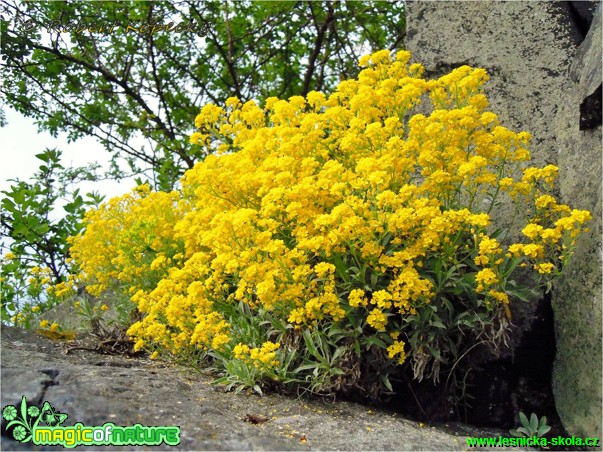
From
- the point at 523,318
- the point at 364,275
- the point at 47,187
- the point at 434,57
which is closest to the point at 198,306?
the point at 364,275

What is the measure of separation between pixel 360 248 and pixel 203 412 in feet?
3.70

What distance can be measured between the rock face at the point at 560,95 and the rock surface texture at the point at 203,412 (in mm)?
625

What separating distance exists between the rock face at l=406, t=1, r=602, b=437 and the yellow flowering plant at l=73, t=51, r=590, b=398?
244mm

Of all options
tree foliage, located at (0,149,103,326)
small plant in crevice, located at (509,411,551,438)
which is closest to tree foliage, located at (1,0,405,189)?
tree foliage, located at (0,149,103,326)

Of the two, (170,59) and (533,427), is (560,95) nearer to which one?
(533,427)

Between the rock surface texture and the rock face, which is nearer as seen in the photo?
the rock surface texture

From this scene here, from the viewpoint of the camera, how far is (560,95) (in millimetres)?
4551

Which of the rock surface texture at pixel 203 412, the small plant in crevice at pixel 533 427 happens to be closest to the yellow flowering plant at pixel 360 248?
the rock surface texture at pixel 203 412

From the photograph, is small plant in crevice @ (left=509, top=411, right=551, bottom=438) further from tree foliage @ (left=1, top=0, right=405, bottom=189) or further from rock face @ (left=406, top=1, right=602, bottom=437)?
tree foliage @ (left=1, top=0, right=405, bottom=189)

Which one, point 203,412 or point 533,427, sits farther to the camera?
point 533,427

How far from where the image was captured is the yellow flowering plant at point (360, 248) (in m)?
3.34

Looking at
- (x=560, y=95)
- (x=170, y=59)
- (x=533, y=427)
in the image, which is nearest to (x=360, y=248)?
(x=533, y=427)

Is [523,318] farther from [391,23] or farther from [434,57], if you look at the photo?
[391,23]

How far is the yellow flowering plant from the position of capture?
10.9 ft
